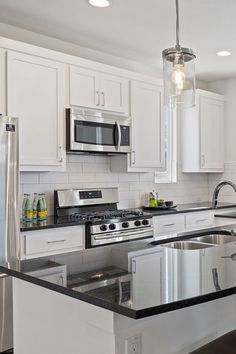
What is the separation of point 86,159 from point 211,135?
1.97 meters

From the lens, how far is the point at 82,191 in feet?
13.3

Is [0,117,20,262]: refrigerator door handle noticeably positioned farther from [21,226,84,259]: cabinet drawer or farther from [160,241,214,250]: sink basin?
[160,241,214,250]: sink basin

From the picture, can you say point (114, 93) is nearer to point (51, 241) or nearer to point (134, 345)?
point (51, 241)

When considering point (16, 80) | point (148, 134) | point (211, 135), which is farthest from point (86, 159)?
point (211, 135)

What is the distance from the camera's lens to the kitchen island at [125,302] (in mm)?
1309

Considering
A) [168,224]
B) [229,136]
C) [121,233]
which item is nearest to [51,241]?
[121,233]

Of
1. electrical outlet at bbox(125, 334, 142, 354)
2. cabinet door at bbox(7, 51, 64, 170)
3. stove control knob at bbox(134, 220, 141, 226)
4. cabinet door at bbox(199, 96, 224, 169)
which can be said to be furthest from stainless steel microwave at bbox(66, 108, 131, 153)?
electrical outlet at bbox(125, 334, 142, 354)

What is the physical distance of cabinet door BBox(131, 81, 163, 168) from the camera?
426 cm

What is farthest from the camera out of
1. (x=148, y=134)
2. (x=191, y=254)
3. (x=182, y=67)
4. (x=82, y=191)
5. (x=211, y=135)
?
(x=211, y=135)

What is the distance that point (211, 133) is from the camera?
5375 millimetres

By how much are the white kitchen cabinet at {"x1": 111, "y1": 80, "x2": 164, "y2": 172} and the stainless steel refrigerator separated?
161 centimetres

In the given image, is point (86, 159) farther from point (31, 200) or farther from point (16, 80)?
point (16, 80)

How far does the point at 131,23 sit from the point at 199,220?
229 cm

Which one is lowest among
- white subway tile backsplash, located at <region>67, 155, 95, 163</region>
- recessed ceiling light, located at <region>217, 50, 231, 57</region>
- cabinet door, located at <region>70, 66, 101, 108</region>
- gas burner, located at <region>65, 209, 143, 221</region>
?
gas burner, located at <region>65, 209, 143, 221</region>
